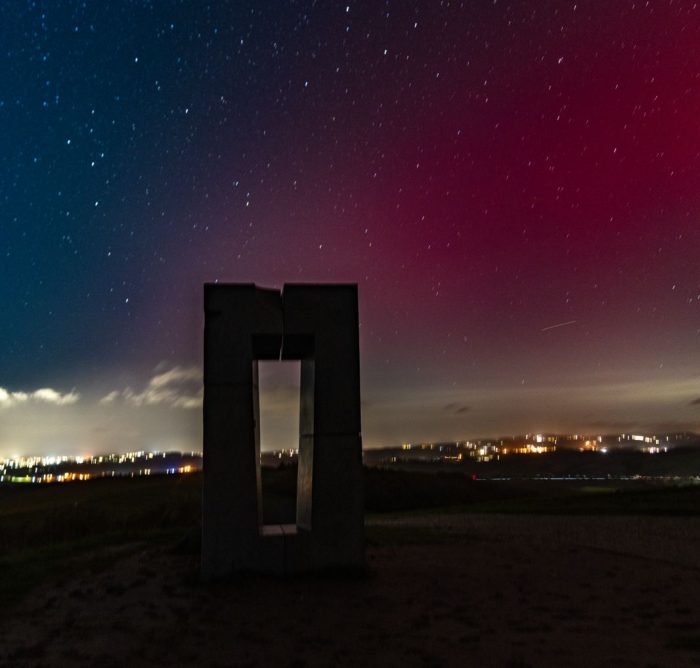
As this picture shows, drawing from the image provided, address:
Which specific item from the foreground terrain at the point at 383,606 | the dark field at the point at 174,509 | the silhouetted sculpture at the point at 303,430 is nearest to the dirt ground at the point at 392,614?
the foreground terrain at the point at 383,606

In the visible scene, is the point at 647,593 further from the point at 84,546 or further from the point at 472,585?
the point at 84,546

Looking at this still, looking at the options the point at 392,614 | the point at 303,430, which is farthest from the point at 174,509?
the point at 392,614

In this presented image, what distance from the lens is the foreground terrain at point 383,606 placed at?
19.4ft

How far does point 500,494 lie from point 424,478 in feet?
11.9

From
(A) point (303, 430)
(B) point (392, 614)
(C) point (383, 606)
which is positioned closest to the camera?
(B) point (392, 614)

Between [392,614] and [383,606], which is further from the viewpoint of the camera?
[383,606]

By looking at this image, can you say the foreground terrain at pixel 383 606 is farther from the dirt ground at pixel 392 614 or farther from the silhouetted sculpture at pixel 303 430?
the silhouetted sculpture at pixel 303 430

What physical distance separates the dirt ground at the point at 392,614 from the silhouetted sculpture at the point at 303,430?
18.1 inches

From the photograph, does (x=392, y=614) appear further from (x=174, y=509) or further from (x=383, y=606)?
(x=174, y=509)

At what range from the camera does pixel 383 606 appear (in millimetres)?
7535

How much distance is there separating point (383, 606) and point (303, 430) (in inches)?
134

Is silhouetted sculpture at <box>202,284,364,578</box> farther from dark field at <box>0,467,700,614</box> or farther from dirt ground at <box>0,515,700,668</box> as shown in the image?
dark field at <box>0,467,700,614</box>

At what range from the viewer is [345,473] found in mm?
9562

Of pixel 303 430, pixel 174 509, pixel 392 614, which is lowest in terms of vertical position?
pixel 174 509
